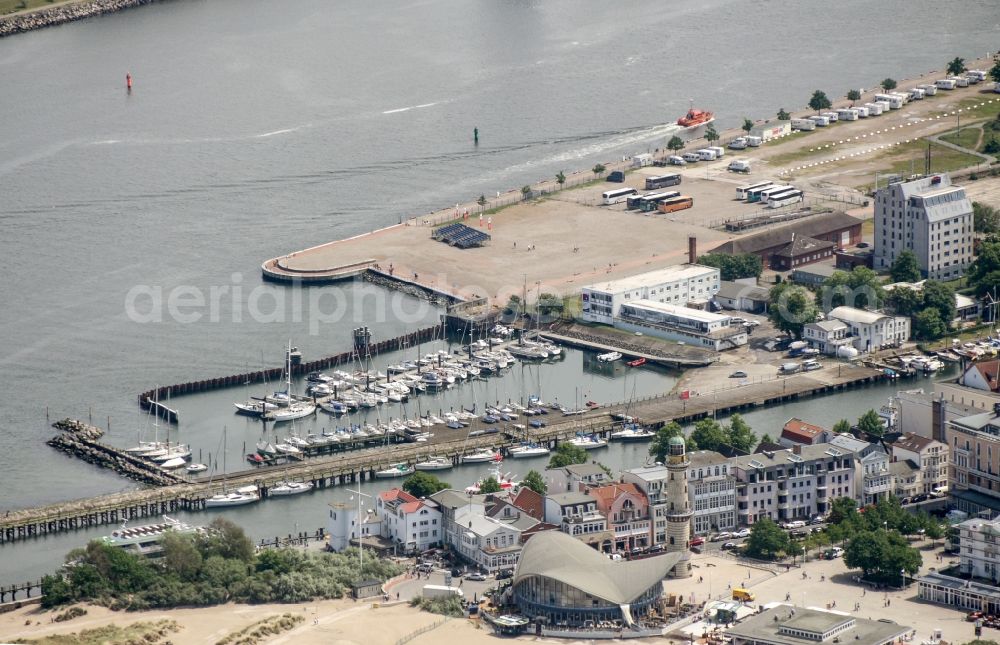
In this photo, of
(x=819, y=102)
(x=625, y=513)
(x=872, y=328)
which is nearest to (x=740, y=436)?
(x=625, y=513)

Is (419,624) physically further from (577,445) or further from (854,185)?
(854,185)

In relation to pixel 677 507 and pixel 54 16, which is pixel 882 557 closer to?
pixel 677 507

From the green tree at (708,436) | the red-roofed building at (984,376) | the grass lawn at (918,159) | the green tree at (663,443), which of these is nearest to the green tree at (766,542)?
the green tree at (663,443)

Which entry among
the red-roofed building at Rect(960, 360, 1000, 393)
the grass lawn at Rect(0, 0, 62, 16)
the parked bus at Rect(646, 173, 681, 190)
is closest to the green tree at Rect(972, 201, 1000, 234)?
the parked bus at Rect(646, 173, 681, 190)

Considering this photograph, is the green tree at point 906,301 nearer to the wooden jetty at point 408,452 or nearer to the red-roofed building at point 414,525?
the wooden jetty at point 408,452

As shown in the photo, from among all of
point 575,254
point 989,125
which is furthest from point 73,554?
point 989,125

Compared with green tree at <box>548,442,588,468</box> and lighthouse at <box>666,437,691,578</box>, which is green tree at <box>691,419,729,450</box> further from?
lighthouse at <box>666,437,691,578</box>
